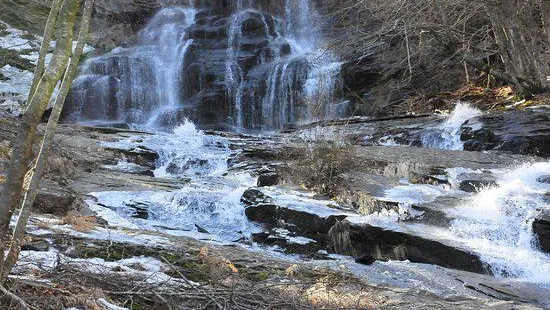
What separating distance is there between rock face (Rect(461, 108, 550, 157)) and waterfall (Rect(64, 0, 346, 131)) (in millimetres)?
6370

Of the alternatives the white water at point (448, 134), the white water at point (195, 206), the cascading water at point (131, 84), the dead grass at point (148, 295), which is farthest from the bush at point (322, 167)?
the cascading water at point (131, 84)

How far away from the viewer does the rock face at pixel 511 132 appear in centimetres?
1073

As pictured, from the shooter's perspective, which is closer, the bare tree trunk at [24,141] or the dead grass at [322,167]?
the bare tree trunk at [24,141]

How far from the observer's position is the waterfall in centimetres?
1948

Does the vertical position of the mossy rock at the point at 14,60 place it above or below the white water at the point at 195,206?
above

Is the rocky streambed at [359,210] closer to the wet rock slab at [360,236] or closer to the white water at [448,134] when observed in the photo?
the wet rock slab at [360,236]

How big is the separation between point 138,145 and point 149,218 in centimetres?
554

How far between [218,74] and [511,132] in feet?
42.3

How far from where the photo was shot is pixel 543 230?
6.04 meters

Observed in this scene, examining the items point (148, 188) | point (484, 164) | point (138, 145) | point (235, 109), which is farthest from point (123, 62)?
point (484, 164)

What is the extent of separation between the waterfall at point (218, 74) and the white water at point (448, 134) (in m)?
5.37

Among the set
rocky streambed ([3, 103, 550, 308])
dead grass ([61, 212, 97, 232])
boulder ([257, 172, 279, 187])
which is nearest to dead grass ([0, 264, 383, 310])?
rocky streambed ([3, 103, 550, 308])

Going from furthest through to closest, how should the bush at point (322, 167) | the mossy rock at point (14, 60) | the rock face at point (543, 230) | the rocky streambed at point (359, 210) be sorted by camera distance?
the mossy rock at point (14, 60) → the bush at point (322, 167) → the rock face at point (543, 230) → the rocky streambed at point (359, 210)

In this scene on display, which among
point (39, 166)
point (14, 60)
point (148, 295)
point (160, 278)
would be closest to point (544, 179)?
point (160, 278)
